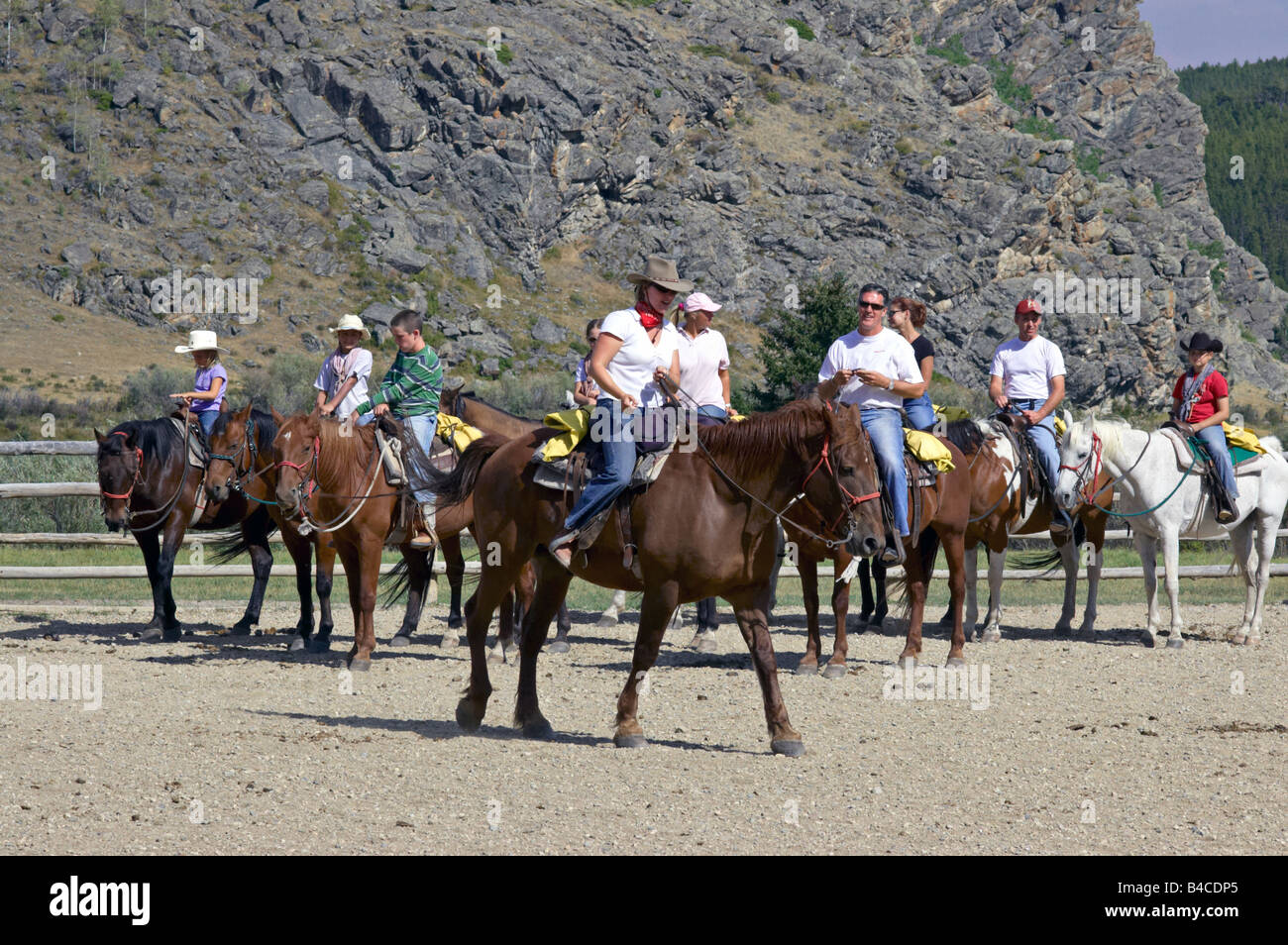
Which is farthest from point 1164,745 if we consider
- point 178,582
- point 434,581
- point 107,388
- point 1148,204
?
point 1148,204

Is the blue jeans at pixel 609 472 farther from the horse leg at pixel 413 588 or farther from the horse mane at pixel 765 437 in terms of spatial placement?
the horse leg at pixel 413 588

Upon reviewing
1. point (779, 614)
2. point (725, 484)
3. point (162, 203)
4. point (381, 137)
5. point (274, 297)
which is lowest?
point (779, 614)

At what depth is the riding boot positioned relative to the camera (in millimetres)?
11737

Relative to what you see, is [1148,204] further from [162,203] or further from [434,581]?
[434,581]

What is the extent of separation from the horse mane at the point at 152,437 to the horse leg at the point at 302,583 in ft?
4.92

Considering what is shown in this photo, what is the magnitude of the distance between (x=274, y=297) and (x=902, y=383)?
6616 centimetres

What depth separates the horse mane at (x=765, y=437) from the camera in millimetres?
7711

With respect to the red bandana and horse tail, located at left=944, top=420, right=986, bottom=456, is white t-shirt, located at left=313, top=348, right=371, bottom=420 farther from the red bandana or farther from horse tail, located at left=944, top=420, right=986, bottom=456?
horse tail, located at left=944, top=420, right=986, bottom=456

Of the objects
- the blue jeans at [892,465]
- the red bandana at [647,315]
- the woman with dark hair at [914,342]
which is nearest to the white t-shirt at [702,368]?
the blue jeans at [892,465]

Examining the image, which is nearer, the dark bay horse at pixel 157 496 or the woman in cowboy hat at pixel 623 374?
the woman in cowboy hat at pixel 623 374

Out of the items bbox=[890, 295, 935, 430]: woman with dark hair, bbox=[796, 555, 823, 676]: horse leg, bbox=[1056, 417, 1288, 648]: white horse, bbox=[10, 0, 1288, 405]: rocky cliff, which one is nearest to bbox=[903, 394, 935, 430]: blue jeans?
bbox=[890, 295, 935, 430]: woman with dark hair

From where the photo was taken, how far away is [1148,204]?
10650 cm

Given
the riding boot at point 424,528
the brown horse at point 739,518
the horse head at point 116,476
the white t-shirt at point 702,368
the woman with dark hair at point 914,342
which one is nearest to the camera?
the brown horse at point 739,518

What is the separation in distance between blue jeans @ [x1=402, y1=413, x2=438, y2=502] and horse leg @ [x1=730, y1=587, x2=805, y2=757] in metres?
3.47
